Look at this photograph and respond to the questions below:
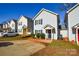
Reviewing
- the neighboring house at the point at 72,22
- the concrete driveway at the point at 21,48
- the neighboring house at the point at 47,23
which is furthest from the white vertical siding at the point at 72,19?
the concrete driveway at the point at 21,48

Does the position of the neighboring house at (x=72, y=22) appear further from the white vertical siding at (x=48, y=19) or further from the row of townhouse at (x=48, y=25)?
the white vertical siding at (x=48, y=19)

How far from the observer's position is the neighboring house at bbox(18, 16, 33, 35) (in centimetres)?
903

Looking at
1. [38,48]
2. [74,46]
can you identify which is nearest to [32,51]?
[38,48]

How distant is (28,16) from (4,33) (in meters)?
1.17

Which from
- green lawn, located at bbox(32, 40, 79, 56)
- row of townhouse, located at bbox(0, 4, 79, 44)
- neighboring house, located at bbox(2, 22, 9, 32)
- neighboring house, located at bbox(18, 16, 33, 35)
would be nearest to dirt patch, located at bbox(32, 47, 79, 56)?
green lawn, located at bbox(32, 40, 79, 56)

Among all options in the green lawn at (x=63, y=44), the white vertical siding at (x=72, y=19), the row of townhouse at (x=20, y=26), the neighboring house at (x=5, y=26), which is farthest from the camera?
the row of townhouse at (x=20, y=26)

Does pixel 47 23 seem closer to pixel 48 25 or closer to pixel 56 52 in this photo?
pixel 48 25

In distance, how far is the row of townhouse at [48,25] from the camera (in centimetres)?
881

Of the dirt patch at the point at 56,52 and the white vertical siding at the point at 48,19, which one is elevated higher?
the white vertical siding at the point at 48,19

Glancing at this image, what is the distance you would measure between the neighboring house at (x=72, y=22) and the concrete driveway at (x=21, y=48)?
121 centimetres

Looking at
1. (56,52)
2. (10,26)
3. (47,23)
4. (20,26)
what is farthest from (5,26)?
(56,52)

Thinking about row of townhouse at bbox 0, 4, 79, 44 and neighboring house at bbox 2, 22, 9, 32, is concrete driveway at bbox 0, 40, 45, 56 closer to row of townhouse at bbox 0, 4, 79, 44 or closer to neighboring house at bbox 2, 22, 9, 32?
row of townhouse at bbox 0, 4, 79, 44

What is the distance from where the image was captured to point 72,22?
884 cm

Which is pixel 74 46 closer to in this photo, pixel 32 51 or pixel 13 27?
pixel 32 51
